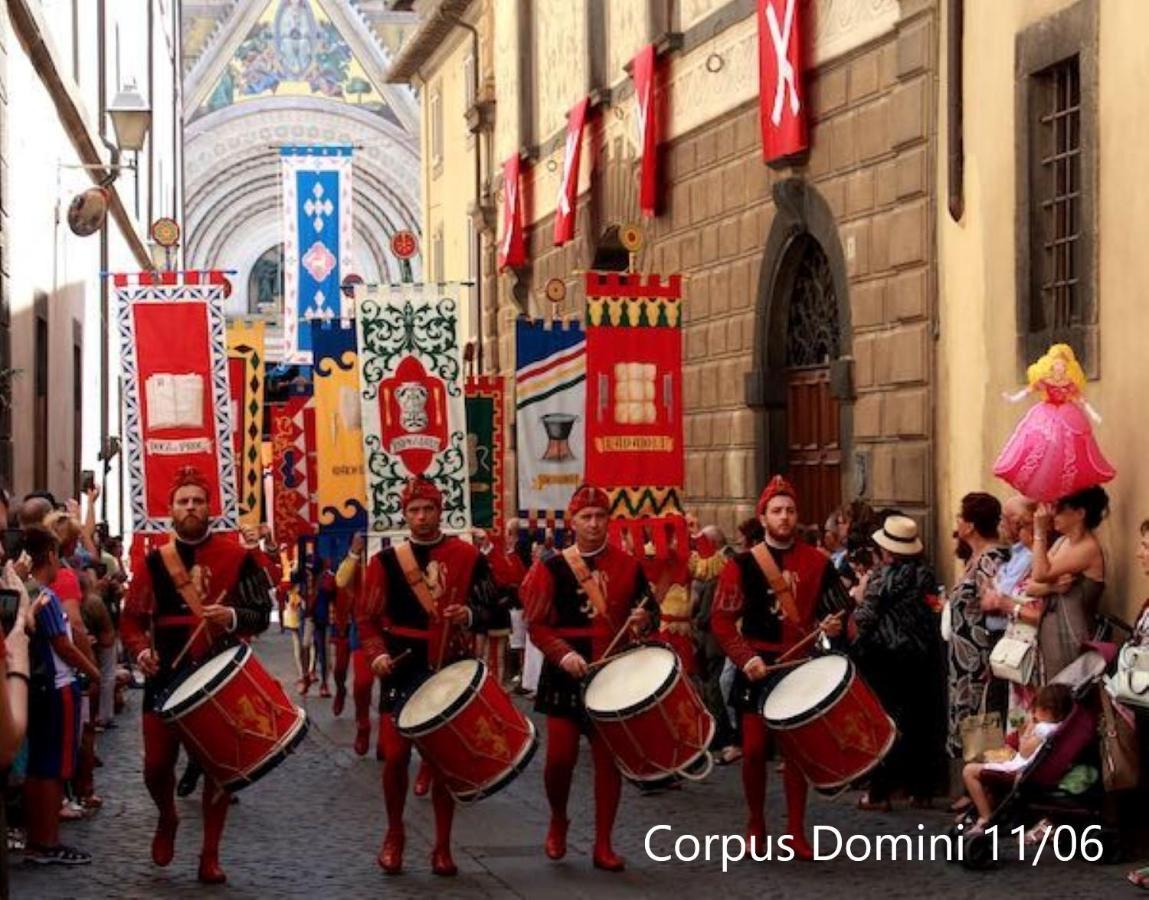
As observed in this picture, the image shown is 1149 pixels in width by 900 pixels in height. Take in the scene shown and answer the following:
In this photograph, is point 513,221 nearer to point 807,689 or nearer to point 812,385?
point 812,385

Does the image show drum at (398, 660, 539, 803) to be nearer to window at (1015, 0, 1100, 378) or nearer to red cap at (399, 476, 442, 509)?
red cap at (399, 476, 442, 509)

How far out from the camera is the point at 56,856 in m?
12.3

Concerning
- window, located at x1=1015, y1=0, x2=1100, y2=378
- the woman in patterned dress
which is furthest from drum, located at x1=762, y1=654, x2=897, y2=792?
window, located at x1=1015, y1=0, x2=1100, y2=378

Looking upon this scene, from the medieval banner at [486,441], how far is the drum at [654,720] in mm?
10475

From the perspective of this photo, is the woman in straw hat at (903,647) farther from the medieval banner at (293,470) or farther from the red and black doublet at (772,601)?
the medieval banner at (293,470)

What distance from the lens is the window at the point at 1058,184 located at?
44.5 feet

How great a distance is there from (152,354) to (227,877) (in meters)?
6.39

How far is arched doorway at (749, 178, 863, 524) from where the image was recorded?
18859 mm

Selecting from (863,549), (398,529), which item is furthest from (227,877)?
(398,529)

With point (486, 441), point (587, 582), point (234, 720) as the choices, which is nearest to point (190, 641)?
point (234, 720)

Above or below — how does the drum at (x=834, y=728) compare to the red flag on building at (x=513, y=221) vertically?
below

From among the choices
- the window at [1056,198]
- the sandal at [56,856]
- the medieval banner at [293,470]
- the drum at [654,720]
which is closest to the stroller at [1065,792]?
the drum at [654,720]

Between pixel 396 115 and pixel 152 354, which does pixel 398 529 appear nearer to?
pixel 152 354

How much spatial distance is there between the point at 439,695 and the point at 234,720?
902 mm
